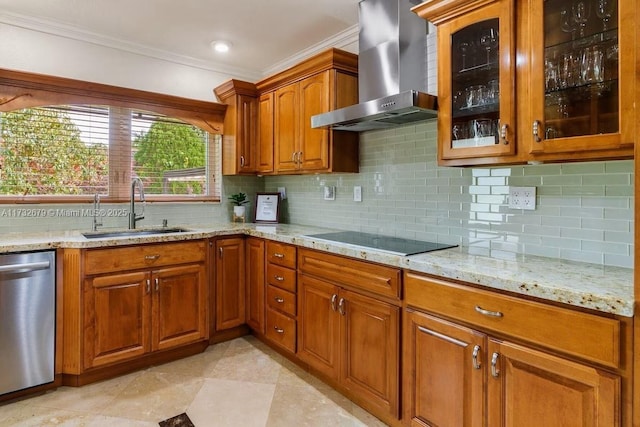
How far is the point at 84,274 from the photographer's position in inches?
92.8

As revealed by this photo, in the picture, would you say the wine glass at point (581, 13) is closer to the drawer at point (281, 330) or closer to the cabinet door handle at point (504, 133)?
the cabinet door handle at point (504, 133)

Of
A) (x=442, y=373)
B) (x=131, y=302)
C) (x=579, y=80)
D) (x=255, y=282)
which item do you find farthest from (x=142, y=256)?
(x=579, y=80)

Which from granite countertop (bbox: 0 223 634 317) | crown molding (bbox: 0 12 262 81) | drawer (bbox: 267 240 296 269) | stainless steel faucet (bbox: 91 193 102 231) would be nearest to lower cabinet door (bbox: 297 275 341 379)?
drawer (bbox: 267 240 296 269)

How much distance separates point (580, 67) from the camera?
1531 millimetres

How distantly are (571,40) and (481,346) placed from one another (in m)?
1.30

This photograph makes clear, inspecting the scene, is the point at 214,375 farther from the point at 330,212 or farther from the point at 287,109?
the point at 287,109

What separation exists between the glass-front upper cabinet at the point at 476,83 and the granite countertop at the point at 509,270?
496 millimetres

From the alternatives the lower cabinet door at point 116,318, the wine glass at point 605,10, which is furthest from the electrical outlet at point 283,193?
the wine glass at point 605,10

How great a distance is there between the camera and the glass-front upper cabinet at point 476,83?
1666mm

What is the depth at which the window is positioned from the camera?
2.71m

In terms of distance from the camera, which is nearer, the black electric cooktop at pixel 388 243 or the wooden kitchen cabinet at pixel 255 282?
the black electric cooktop at pixel 388 243

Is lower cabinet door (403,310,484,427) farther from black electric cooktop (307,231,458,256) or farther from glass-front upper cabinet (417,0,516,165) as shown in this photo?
glass-front upper cabinet (417,0,516,165)

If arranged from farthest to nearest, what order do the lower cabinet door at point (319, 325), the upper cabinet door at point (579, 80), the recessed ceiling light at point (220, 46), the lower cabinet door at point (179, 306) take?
1. the recessed ceiling light at point (220, 46)
2. the lower cabinet door at point (179, 306)
3. the lower cabinet door at point (319, 325)
4. the upper cabinet door at point (579, 80)

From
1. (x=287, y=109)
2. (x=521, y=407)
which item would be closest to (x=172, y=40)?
(x=287, y=109)
